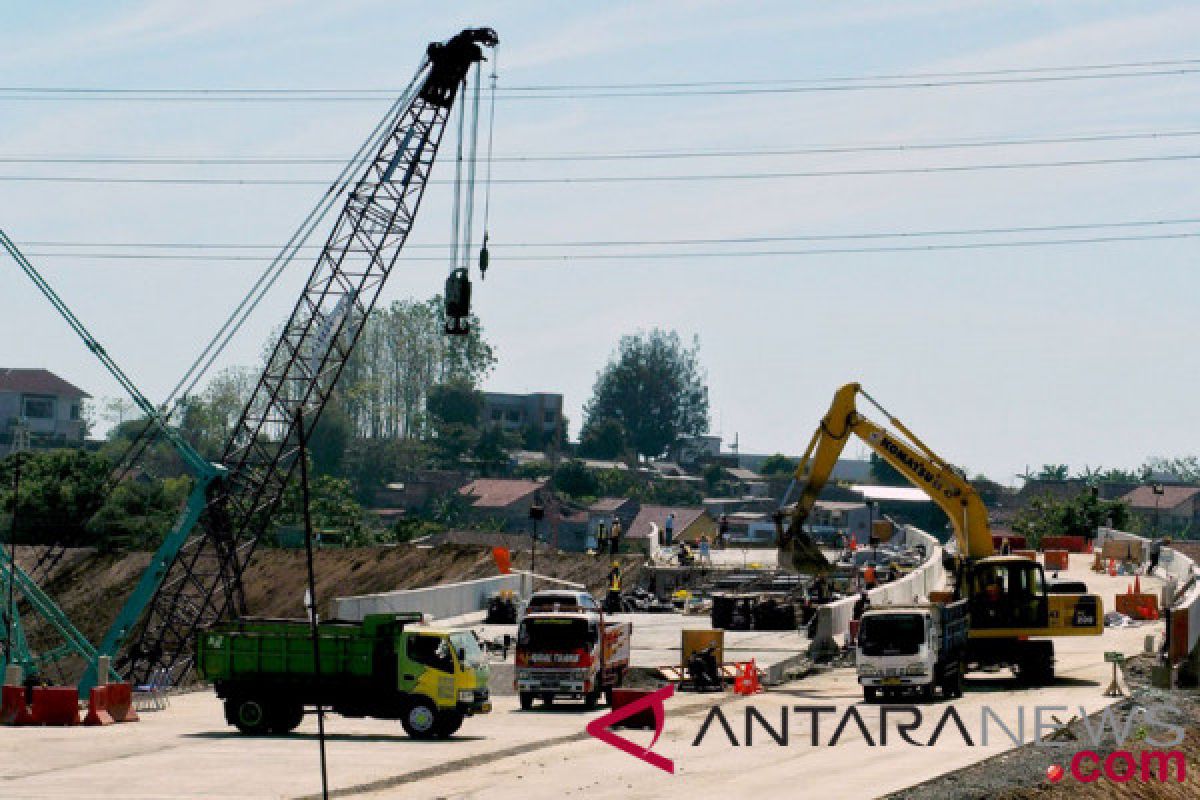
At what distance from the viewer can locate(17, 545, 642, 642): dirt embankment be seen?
93.0 m

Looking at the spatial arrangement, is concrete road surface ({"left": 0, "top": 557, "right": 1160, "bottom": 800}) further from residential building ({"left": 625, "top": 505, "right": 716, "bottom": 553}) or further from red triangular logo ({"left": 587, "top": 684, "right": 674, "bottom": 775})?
residential building ({"left": 625, "top": 505, "right": 716, "bottom": 553})

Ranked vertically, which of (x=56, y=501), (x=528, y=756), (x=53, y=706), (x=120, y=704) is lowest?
(x=528, y=756)

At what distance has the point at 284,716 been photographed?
128ft

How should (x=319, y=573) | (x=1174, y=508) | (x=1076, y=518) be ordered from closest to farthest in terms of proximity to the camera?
1. (x=319, y=573)
2. (x=1076, y=518)
3. (x=1174, y=508)

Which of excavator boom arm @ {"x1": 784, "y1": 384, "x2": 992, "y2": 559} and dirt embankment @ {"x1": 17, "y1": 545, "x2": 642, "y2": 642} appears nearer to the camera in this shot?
excavator boom arm @ {"x1": 784, "y1": 384, "x2": 992, "y2": 559}

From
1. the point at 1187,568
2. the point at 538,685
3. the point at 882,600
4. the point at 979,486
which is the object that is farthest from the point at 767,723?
the point at 979,486

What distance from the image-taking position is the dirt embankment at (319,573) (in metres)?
93.0

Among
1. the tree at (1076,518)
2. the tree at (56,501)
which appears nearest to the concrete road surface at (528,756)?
the tree at (1076,518)

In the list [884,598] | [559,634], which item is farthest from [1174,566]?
[559,634]

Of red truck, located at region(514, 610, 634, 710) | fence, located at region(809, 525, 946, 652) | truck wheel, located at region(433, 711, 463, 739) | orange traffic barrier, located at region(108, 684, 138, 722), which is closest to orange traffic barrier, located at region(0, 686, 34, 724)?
orange traffic barrier, located at region(108, 684, 138, 722)

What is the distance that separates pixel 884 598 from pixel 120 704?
2604 cm

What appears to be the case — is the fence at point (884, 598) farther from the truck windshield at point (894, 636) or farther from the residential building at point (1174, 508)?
the residential building at point (1174, 508)

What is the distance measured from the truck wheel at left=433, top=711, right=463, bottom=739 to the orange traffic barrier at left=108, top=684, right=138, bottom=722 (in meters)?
8.97

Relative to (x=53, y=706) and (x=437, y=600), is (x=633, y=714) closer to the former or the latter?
(x=53, y=706)
